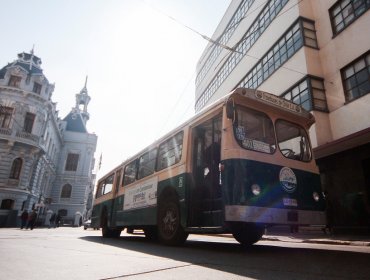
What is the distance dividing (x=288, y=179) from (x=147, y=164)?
441cm

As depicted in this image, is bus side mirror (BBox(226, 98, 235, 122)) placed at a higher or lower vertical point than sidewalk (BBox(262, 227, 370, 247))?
higher

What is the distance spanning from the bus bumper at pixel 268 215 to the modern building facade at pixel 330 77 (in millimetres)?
6728

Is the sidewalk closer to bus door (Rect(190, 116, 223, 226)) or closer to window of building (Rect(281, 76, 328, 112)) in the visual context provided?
bus door (Rect(190, 116, 223, 226))

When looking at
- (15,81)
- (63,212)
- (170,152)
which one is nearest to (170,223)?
(170,152)

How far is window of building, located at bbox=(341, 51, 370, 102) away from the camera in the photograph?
12.6m

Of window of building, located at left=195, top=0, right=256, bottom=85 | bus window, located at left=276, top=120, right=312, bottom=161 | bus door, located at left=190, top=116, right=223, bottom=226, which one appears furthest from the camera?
window of building, located at left=195, top=0, right=256, bottom=85

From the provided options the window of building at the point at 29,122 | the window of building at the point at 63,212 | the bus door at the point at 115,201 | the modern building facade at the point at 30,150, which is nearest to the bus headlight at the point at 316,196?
the bus door at the point at 115,201

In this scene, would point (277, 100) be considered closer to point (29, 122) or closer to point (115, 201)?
point (115, 201)

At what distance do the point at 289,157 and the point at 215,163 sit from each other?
159 cm

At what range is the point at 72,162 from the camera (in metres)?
45.6

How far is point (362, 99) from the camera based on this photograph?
12.5 meters

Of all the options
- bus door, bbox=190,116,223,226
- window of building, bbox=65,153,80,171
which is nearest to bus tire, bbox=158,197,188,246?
bus door, bbox=190,116,223,226

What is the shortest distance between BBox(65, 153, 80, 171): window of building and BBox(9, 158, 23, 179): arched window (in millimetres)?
14881

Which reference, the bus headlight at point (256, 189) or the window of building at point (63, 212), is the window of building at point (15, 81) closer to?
the window of building at point (63, 212)
